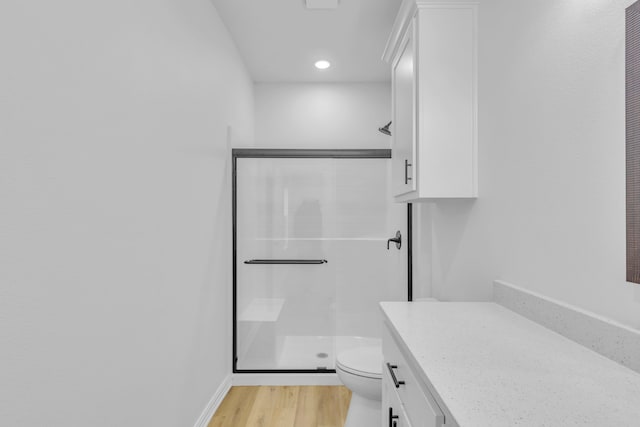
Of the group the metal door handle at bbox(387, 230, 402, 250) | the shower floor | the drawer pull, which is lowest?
the shower floor

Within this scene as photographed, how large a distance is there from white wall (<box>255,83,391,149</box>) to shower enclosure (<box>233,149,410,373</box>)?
101cm

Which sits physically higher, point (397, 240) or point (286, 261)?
point (397, 240)

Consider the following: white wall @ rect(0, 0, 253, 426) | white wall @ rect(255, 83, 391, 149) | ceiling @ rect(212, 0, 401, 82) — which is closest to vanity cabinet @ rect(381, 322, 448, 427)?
white wall @ rect(0, 0, 253, 426)

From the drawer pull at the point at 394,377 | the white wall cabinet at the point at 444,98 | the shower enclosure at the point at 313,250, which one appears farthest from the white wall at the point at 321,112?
the drawer pull at the point at 394,377

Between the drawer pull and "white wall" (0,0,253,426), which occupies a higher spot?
"white wall" (0,0,253,426)

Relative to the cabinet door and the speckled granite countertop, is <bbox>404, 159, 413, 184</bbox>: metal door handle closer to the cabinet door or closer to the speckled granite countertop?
the cabinet door

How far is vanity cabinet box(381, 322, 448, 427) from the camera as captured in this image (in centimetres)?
81

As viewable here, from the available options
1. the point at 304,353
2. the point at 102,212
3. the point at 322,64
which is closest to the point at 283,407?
the point at 304,353

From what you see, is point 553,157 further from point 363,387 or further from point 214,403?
point 214,403

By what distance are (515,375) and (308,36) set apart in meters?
2.61

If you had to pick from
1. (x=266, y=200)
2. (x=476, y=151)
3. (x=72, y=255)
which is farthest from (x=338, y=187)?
(x=72, y=255)

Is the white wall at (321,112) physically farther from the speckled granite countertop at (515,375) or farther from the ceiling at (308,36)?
the speckled granite countertop at (515,375)

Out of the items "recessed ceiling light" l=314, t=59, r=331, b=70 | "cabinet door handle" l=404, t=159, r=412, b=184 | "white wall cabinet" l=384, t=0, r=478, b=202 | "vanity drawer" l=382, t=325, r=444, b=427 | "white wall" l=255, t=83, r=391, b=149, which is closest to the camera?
"vanity drawer" l=382, t=325, r=444, b=427

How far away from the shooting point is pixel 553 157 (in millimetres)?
1164
